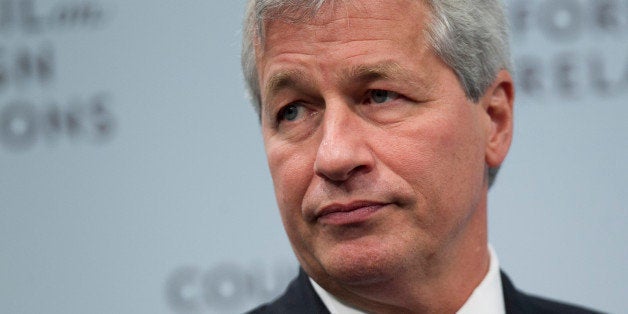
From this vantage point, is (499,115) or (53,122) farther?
(53,122)

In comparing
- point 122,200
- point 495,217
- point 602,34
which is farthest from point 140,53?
point 602,34

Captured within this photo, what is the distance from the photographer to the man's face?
2.19 meters

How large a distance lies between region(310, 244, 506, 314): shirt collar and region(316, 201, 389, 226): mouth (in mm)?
276

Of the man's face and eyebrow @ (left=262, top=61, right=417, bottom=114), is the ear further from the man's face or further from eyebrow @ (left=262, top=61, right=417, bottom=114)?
eyebrow @ (left=262, top=61, right=417, bottom=114)

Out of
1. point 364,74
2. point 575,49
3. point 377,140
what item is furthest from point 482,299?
point 575,49

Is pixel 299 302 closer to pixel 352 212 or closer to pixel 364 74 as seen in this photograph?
pixel 352 212

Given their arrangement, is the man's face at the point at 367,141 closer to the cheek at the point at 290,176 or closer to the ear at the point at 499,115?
the cheek at the point at 290,176

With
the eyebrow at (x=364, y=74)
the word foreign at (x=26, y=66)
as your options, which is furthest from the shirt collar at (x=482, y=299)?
the word foreign at (x=26, y=66)

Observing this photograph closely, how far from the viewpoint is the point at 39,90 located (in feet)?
11.9

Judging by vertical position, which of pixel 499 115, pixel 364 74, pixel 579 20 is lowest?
pixel 579 20

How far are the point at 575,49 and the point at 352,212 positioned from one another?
5.24 feet

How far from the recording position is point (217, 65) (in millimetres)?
3660

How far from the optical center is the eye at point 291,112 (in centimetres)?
234

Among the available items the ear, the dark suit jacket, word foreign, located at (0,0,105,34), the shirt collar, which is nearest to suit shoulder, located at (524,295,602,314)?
the dark suit jacket
